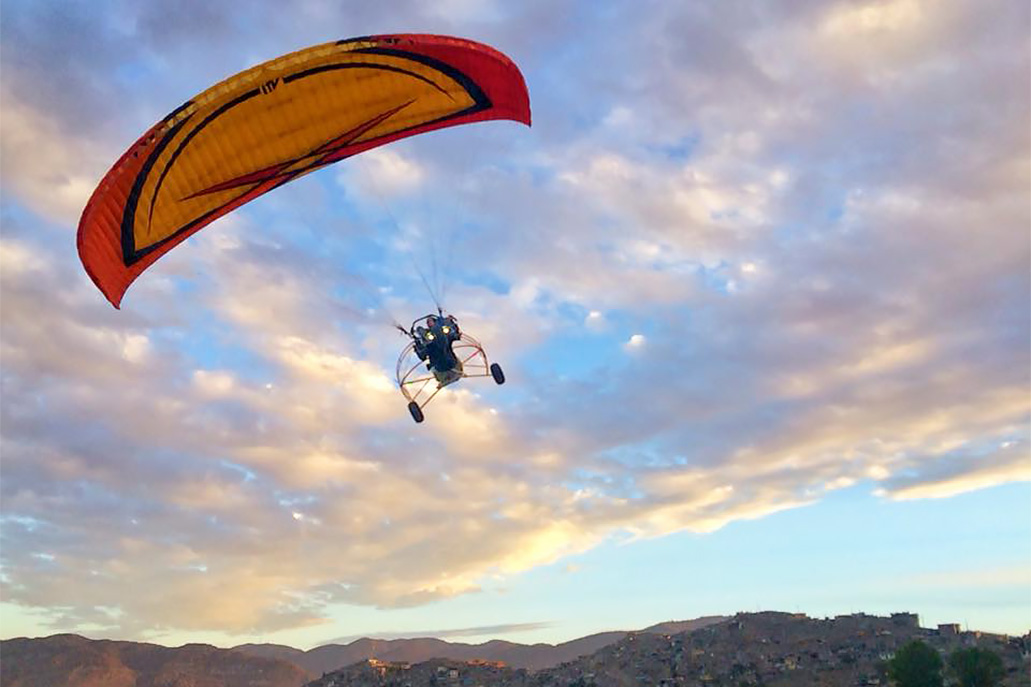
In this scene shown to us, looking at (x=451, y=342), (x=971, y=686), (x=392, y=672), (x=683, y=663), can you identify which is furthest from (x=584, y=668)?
(x=451, y=342)

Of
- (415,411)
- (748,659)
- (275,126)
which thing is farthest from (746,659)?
(275,126)

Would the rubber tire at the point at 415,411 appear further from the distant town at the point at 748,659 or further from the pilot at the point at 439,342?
the distant town at the point at 748,659

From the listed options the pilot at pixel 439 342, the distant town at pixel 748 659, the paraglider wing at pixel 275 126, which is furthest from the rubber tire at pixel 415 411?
the distant town at pixel 748 659

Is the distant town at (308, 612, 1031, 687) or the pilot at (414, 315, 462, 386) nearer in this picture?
the pilot at (414, 315, 462, 386)

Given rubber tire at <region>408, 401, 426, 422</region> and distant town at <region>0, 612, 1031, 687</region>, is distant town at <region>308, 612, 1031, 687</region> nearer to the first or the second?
distant town at <region>0, 612, 1031, 687</region>

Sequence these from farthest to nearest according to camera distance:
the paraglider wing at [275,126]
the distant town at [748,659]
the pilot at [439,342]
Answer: the distant town at [748,659] < the pilot at [439,342] < the paraglider wing at [275,126]

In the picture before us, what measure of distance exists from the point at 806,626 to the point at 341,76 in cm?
15608

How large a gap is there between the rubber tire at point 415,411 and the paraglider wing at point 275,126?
9.60 m

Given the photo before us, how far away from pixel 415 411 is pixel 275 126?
11.4 m

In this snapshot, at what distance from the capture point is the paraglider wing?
94.7 feet

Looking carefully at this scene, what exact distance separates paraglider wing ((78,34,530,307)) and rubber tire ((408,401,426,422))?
960 cm

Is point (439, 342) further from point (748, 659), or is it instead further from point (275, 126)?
point (748, 659)

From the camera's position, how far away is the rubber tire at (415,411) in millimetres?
33162

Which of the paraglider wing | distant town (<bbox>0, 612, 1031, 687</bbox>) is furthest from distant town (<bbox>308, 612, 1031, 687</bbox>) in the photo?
the paraglider wing
